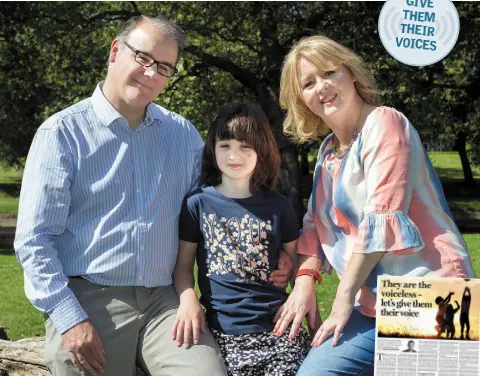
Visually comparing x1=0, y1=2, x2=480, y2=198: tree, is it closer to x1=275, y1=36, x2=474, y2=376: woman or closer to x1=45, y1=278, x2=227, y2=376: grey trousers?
x1=275, y1=36, x2=474, y2=376: woman

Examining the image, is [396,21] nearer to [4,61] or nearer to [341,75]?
[341,75]

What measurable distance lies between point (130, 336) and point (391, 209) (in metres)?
1.25

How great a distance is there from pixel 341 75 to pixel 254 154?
51 centimetres

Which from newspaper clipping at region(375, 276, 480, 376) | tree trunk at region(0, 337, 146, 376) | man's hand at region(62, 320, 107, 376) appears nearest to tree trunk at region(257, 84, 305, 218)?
tree trunk at region(0, 337, 146, 376)

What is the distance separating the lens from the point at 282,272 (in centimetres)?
319

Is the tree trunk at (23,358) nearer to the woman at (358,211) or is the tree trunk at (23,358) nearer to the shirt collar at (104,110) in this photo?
the shirt collar at (104,110)

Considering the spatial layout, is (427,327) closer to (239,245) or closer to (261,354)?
(261,354)

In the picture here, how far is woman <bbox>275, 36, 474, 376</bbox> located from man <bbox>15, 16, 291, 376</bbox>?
302 millimetres

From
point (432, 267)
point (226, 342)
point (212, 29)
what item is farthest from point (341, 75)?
point (212, 29)

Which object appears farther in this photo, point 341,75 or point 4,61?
point 4,61

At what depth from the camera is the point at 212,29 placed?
14.4m

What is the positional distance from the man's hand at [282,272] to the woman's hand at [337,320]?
29cm

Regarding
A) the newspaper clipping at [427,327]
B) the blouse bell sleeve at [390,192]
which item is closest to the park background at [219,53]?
the blouse bell sleeve at [390,192]

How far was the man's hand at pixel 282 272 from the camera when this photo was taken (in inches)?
125
